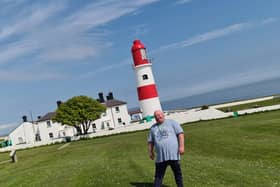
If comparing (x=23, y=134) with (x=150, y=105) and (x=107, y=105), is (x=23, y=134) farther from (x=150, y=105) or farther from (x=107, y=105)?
(x=150, y=105)

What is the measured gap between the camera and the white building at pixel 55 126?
3472 inches

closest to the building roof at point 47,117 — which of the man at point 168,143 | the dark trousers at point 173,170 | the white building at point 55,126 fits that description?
the white building at point 55,126

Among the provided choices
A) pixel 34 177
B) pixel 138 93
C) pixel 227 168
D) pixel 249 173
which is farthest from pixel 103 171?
pixel 138 93

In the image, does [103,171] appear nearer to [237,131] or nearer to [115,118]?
[237,131]

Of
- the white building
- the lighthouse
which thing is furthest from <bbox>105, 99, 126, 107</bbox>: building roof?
the lighthouse

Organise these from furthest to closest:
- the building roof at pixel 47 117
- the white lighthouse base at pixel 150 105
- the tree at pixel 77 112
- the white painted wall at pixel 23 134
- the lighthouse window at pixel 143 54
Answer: the white painted wall at pixel 23 134 < the building roof at pixel 47 117 < the tree at pixel 77 112 < the lighthouse window at pixel 143 54 < the white lighthouse base at pixel 150 105

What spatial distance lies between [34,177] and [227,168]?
9.81 metres

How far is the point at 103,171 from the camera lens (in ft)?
58.4

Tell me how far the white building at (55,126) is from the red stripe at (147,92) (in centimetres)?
3109

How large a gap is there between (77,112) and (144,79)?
18.0m

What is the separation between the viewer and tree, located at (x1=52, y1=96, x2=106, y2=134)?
7006 cm

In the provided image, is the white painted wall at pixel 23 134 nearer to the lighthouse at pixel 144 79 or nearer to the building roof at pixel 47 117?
the building roof at pixel 47 117

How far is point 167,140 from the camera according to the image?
447 inches

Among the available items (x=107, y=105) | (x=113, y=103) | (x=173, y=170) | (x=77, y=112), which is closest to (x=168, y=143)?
(x=173, y=170)
